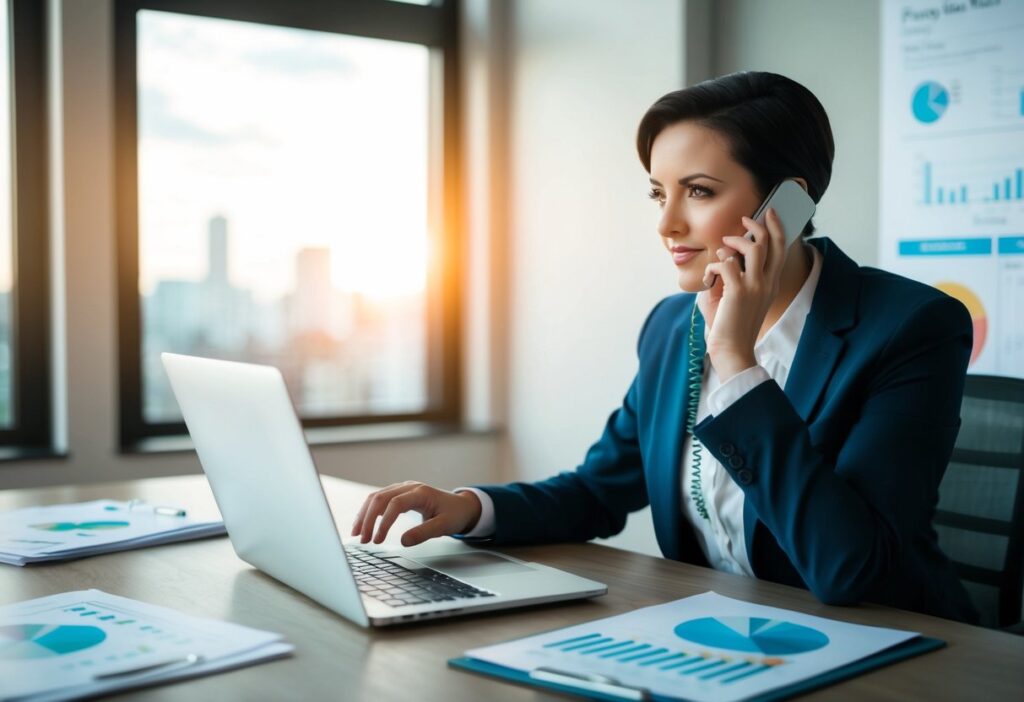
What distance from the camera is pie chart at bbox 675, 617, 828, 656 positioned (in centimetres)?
95

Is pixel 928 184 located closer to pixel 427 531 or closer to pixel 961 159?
pixel 961 159

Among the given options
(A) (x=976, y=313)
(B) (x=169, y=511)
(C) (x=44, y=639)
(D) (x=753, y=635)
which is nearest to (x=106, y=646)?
(C) (x=44, y=639)

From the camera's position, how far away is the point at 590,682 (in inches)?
33.1

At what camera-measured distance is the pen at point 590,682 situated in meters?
0.81

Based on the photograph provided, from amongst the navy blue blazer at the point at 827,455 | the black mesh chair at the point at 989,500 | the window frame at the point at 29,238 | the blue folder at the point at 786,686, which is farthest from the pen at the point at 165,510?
the window frame at the point at 29,238

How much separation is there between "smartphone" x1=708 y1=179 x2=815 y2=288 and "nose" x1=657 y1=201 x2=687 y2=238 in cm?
10

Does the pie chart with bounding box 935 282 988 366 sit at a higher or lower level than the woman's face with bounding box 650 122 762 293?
lower

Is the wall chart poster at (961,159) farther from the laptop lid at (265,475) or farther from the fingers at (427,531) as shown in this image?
the laptop lid at (265,475)

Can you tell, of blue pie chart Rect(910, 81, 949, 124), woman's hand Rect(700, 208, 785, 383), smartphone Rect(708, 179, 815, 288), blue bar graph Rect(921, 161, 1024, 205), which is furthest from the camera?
blue pie chart Rect(910, 81, 949, 124)

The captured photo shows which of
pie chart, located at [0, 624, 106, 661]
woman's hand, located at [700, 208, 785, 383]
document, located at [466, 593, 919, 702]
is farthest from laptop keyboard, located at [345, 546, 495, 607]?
woman's hand, located at [700, 208, 785, 383]

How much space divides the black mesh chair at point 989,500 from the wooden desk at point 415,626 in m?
0.56

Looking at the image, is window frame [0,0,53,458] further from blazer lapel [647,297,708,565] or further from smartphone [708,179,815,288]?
smartphone [708,179,815,288]

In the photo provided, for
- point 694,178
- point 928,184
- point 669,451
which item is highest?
point 928,184

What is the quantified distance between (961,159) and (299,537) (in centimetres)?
211
